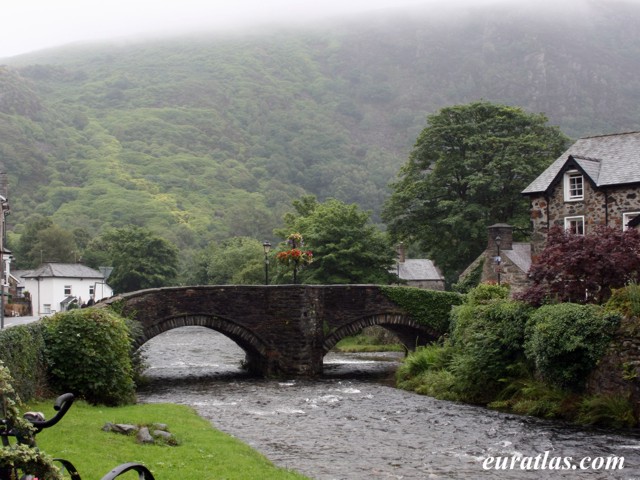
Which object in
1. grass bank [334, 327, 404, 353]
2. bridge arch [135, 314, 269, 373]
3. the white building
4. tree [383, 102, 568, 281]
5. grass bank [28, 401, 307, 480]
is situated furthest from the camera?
the white building

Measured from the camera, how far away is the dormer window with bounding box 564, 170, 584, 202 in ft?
142

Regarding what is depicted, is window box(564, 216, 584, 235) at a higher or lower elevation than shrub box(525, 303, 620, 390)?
higher

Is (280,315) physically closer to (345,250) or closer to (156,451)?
(345,250)

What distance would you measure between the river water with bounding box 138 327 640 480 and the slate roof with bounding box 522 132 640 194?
1586 cm

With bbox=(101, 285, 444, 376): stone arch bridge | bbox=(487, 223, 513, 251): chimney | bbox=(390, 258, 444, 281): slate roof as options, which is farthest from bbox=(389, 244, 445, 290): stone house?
bbox=(101, 285, 444, 376): stone arch bridge

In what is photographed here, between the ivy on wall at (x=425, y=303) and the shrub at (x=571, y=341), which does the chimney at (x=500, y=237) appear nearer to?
the ivy on wall at (x=425, y=303)

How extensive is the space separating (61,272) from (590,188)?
59.1 m

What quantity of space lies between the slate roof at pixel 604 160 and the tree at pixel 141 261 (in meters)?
59.5

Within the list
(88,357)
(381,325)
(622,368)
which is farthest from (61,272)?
(622,368)

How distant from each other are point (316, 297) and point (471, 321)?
9.00m

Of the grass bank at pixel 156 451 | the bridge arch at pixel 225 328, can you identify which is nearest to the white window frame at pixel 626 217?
the bridge arch at pixel 225 328

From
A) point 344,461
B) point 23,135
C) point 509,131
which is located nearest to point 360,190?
point 23,135

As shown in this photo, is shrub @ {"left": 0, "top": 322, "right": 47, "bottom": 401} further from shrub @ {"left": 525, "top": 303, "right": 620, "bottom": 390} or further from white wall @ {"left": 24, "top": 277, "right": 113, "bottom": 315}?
white wall @ {"left": 24, "top": 277, "right": 113, "bottom": 315}

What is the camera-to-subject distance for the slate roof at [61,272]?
82.8m
